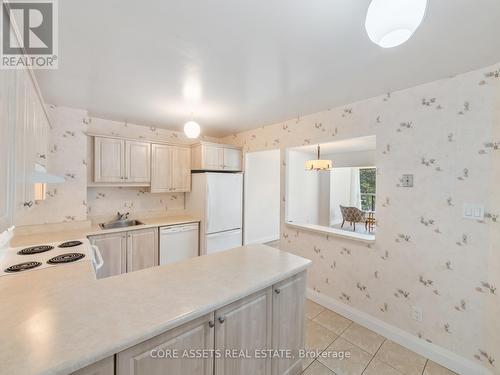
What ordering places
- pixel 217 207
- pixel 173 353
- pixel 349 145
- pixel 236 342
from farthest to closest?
pixel 349 145 < pixel 217 207 < pixel 236 342 < pixel 173 353

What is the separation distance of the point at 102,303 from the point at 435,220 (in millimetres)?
2456

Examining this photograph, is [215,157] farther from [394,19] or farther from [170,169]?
[394,19]

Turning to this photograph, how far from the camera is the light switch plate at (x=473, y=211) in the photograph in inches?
63.7

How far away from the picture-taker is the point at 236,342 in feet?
3.90

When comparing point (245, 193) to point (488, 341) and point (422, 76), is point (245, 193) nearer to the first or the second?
point (422, 76)

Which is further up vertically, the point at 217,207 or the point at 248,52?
the point at 248,52

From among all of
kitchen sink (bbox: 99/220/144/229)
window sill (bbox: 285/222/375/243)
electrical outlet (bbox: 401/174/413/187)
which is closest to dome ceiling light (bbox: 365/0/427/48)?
electrical outlet (bbox: 401/174/413/187)

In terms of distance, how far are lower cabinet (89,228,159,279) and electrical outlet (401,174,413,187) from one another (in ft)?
9.97

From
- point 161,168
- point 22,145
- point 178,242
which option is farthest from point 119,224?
point 22,145

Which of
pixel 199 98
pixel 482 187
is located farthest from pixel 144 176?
pixel 482 187

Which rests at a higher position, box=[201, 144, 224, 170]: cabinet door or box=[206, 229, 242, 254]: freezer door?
box=[201, 144, 224, 170]: cabinet door

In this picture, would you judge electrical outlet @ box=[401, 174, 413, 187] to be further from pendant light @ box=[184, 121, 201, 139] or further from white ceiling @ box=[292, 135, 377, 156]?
pendant light @ box=[184, 121, 201, 139]

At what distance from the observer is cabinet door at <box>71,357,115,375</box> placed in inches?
29.7

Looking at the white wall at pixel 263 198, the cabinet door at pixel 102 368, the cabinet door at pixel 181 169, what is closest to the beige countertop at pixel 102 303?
the cabinet door at pixel 102 368
